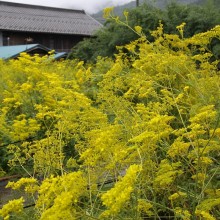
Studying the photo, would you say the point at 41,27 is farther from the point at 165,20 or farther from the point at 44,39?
the point at 165,20

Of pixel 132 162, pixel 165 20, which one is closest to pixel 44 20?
pixel 165 20

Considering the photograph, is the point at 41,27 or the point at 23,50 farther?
the point at 41,27

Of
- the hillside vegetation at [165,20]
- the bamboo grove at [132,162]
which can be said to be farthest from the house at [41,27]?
the bamboo grove at [132,162]

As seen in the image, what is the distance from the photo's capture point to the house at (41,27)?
23.2 metres

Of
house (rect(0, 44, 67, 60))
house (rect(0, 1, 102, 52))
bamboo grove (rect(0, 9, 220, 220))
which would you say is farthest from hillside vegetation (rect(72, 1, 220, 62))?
house (rect(0, 1, 102, 52))

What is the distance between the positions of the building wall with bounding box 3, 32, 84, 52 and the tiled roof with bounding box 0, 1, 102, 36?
0.35m

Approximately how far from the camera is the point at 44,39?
80.6ft

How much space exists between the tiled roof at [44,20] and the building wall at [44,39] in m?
0.35

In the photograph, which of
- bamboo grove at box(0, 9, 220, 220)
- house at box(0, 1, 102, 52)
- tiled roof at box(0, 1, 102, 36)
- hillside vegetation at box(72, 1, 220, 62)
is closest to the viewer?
bamboo grove at box(0, 9, 220, 220)

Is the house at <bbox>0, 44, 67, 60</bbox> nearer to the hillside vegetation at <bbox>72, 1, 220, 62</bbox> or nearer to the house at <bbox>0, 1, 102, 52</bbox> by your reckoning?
the hillside vegetation at <bbox>72, 1, 220, 62</bbox>

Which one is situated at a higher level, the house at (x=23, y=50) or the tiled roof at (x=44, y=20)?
the tiled roof at (x=44, y=20)

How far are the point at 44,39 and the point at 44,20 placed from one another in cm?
277

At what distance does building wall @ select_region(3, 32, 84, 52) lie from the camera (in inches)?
904

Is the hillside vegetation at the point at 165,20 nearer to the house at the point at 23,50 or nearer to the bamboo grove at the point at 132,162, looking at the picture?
the house at the point at 23,50
